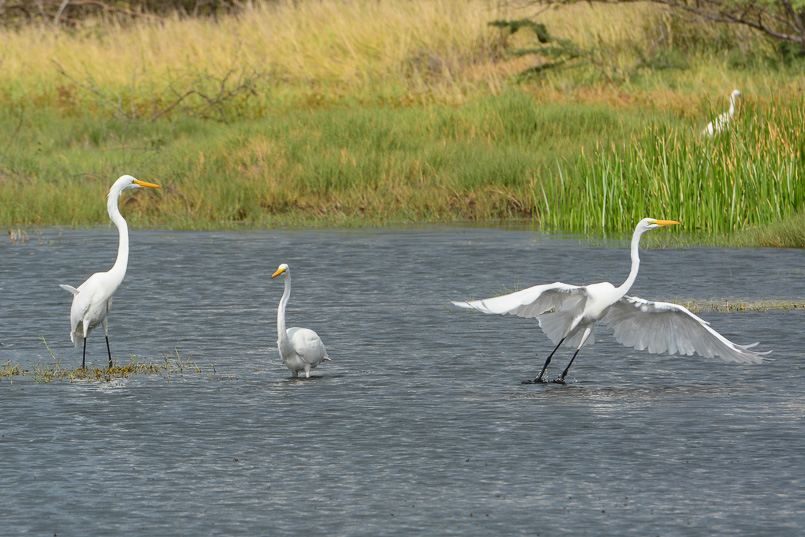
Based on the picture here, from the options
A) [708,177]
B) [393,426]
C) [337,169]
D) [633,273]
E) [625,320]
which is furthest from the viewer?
[337,169]

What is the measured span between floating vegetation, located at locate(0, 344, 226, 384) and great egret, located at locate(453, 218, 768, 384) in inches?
84.4

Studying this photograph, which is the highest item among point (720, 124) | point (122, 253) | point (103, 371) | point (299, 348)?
point (720, 124)

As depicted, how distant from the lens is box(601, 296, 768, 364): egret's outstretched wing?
336 inches

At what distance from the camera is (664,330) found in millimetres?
8883

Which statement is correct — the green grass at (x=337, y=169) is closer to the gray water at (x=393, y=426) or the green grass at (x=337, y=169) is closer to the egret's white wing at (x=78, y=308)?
the gray water at (x=393, y=426)

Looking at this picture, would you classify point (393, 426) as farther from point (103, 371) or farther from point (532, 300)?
point (103, 371)

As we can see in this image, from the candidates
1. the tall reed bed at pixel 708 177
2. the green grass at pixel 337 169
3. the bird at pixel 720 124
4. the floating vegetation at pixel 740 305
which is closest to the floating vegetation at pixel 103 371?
the floating vegetation at pixel 740 305

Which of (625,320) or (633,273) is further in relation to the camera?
(625,320)

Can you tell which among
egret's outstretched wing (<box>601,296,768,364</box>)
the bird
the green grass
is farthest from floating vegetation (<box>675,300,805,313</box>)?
the green grass

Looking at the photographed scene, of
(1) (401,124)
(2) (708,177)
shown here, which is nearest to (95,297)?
(2) (708,177)

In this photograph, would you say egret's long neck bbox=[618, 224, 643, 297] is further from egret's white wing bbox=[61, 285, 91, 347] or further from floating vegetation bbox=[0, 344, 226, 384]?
egret's white wing bbox=[61, 285, 91, 347]

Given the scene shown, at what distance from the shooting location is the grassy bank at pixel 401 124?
57.6 feet

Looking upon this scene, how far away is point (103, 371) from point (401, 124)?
14.3 m

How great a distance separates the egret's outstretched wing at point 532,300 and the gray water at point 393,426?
531 millimetres
